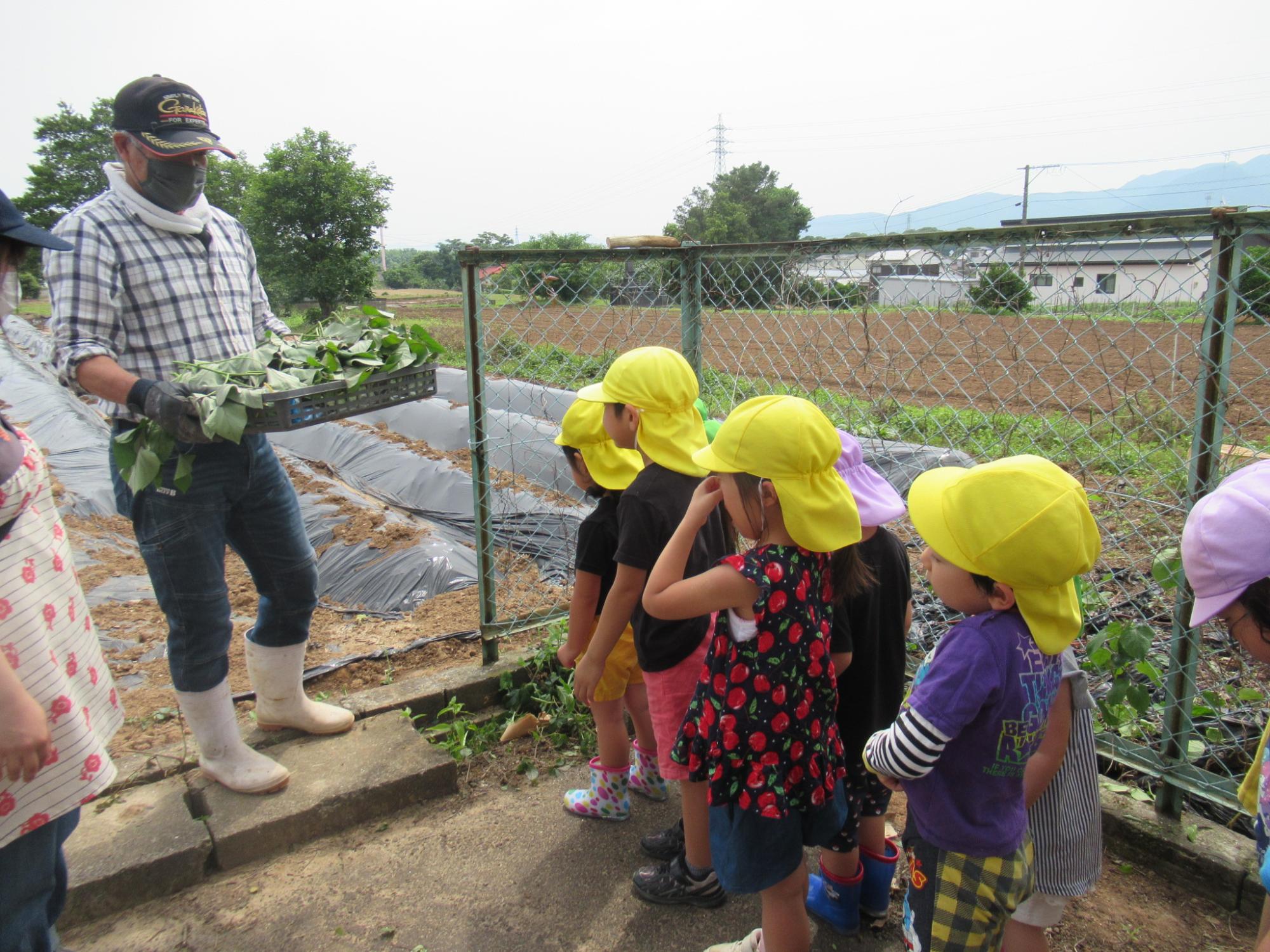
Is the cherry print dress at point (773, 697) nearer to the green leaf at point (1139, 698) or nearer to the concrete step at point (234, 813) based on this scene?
the green leaf at point (1139, 698)

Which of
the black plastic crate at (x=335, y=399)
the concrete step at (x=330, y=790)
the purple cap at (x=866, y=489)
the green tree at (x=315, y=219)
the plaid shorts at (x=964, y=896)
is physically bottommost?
the concrete step at (x=330, y=790)

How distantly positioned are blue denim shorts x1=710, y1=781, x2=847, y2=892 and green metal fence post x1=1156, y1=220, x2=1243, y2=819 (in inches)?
44.0

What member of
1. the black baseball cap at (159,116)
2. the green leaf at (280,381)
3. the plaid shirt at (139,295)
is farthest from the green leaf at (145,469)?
the black baseball cap at (159,116)

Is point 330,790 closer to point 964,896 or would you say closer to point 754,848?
point 754,848

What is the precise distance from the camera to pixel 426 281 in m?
66.1

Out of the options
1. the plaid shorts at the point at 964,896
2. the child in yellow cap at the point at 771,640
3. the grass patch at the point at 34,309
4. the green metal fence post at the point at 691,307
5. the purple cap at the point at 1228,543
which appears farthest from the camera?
the grass patch at the point at 34,309

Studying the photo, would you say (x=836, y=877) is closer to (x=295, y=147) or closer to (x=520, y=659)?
(x=520, y=659)

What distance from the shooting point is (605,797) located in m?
2.40

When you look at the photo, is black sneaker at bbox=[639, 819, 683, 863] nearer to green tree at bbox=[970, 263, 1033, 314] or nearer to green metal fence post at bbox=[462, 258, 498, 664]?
green metal fence post at bbox=[462, 258, 498, 664]

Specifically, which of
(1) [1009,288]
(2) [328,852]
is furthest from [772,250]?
(2) [328,852]

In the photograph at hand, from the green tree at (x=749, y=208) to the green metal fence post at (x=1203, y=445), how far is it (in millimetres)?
51380

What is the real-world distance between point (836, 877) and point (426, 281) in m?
68.6

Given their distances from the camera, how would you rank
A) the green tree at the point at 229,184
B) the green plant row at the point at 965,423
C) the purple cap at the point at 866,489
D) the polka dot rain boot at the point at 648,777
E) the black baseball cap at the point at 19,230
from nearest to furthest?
the black baseball cap at the point at 19,230
the purple cap at the point at 866,489
the polka dot rain boot at the point at 648,777
the green plant row at the point at 965,423
the green tree at the point at 229,184

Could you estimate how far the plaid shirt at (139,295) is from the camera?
6.63 ft
